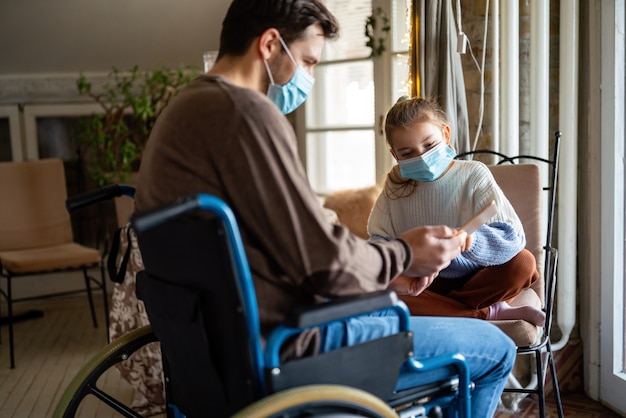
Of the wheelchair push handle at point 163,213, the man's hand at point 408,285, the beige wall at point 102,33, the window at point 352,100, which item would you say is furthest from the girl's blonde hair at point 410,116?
the beige wall at point 102,33

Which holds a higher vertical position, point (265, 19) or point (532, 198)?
point (265, 19)

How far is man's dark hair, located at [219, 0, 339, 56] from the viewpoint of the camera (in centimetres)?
134

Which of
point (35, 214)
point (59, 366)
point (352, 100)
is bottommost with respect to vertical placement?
point (59, 366)

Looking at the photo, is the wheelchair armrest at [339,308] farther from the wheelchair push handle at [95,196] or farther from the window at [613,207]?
the window at [613,207]

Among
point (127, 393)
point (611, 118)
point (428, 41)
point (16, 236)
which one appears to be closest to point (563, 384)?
point (611, 118)

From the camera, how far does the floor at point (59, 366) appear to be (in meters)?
2.64

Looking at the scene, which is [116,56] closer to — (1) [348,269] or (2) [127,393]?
(2) [127,393]

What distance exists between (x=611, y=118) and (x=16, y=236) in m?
2.92

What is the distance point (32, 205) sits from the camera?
3.88 m

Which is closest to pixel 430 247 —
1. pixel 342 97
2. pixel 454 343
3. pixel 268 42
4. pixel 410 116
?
pixel 454 343

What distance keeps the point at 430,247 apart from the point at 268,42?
0.48 metres

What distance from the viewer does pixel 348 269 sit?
47.9 inches

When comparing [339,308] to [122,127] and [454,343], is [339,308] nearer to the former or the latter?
[454,343]

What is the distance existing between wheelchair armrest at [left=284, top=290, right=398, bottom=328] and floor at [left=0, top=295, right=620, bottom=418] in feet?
4.93
